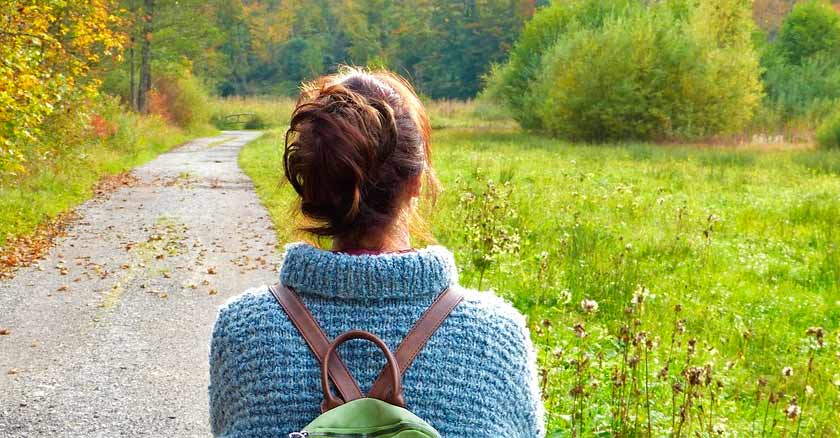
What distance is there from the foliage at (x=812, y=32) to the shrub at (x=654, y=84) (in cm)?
2488

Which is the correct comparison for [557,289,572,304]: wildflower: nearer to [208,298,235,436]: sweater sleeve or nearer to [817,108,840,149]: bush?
[208,298,235,436]: sweater sleeve

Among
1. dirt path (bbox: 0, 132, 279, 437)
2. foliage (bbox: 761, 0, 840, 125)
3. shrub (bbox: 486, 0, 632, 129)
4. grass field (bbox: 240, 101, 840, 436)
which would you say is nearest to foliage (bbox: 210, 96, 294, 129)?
shrub (bbox: 486, 0, 632, 129)

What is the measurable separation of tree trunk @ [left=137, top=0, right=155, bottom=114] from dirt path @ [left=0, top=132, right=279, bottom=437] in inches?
924

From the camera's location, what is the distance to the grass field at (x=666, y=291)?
4.29 meters

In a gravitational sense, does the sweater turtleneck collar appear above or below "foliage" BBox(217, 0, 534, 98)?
above

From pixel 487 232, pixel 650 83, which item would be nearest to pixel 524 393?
pixel 487 232

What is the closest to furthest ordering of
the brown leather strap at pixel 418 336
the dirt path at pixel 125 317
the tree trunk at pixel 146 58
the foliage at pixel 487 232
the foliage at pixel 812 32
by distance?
the brown leather strap at pixel 418 336 → the dirt path at pixel 125 317 → the foliage at pixel 487 232 → the tree trunk at pixel 146 58 → the foliage at pixel 812 32

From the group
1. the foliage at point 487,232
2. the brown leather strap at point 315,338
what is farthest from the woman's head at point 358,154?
the foliage at point 487,232

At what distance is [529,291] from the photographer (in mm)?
7156

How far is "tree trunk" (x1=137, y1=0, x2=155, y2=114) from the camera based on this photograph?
35.3m

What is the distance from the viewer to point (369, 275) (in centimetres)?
168

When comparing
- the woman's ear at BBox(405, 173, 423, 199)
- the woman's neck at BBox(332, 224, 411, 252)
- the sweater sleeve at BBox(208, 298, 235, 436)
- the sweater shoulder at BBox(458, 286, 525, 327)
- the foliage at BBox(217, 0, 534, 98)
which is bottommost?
the foliage at BBox(217, 0, 534, 98)

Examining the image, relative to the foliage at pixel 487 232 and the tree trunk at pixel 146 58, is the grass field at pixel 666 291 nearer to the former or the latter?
the foliage at pixel 487 232

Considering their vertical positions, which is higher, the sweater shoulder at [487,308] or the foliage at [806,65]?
the sweater shoulder at [487,308]
